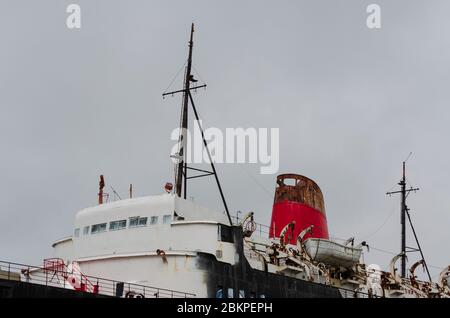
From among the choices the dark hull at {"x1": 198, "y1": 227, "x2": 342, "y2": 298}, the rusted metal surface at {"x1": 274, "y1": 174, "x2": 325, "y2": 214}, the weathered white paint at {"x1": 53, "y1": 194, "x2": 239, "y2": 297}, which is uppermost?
the rusted metal surface at {"x1": 274, "y1": 174, "x2": 325, "y2": 214}

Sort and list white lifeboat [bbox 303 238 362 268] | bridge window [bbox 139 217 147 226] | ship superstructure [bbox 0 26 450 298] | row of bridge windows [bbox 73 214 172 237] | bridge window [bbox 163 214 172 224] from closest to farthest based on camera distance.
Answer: ship superstructure [bbox 0 26 450 298]
bridge window [bbox 163 214 172 224]
row of bridge windows [bbox 73 214 172 237]
bridge window [bbox 139 217 147 226]
white lifeboat [bbox 303 238 362 268]

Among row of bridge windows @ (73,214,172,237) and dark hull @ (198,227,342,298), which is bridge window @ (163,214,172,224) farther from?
dark hull @ (198,227,342,298)

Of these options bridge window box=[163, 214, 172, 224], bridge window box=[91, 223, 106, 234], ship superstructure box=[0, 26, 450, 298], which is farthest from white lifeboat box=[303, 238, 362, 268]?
bridge window box=[91, 223, 106, 234]

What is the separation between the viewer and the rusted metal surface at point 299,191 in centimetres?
3528

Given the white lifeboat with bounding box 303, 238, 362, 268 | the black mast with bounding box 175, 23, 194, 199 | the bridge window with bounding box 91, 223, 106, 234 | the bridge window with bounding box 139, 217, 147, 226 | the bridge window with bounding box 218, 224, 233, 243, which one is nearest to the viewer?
the bridge window with bounding box 218, 224, 233, 243

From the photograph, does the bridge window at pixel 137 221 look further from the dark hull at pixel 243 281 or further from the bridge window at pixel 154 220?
the dark hull at pixel 243 281

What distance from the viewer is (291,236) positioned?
112 ft

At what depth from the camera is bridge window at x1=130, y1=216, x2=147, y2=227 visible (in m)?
26.5

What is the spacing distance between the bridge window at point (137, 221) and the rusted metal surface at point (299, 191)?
10626 millimetres

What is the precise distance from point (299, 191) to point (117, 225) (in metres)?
11.4

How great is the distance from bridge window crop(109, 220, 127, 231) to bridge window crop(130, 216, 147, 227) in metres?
0.30

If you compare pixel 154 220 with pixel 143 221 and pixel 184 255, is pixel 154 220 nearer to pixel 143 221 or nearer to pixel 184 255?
pixel 143 221
